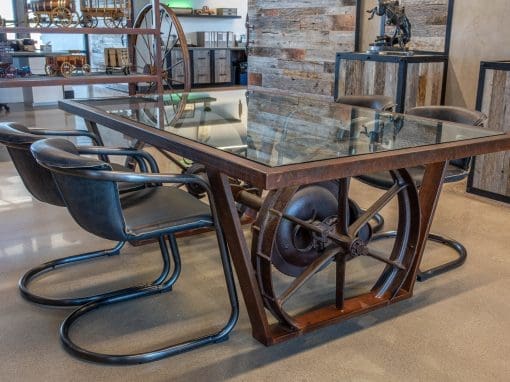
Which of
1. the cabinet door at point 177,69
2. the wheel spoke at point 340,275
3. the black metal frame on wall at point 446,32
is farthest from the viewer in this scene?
the cabinet door at point 177,69

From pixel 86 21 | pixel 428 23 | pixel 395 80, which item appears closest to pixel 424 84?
pixel 395 80

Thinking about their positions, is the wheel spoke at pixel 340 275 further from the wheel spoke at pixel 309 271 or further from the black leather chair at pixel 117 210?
the black leather chair at pixel 117 210

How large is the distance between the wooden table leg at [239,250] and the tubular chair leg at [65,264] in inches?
23.4

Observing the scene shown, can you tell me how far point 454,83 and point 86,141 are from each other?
3.24 m

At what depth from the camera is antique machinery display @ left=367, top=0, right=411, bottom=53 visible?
4250 millimetres

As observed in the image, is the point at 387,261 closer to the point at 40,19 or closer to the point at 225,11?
the point at 40,19

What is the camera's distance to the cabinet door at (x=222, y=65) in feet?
34.3

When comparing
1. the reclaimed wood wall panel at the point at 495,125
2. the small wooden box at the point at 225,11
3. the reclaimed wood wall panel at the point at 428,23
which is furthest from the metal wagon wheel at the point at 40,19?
the small wooden box at the point at 225,11

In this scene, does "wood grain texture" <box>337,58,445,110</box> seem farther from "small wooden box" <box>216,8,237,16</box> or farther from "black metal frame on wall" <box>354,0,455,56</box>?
"small wooden box" <box>216,8,237,16</box>

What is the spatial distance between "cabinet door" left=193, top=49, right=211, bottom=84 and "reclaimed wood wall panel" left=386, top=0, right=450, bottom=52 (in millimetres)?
5995

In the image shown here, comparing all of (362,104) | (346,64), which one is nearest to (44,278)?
(362,104)

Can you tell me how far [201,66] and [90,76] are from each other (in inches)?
210

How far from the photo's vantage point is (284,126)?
2.40 m

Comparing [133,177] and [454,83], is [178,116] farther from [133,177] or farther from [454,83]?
[454,83]
